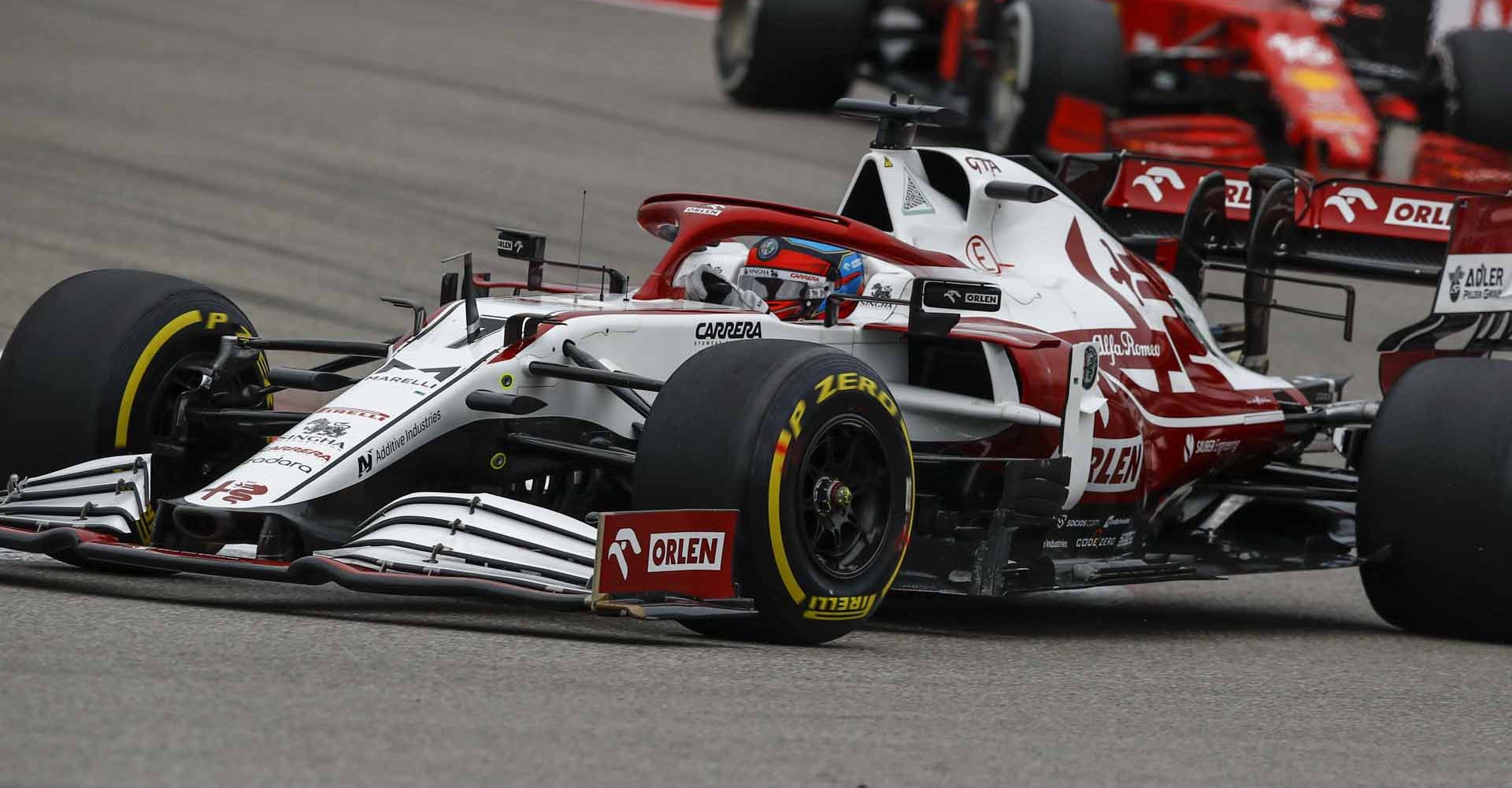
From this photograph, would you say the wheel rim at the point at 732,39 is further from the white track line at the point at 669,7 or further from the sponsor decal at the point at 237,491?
the sponsor decal at the point at 237,491

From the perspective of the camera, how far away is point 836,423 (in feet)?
21.6

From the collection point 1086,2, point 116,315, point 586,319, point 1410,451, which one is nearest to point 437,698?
point 586,319

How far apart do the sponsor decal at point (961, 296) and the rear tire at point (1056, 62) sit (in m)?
9.93

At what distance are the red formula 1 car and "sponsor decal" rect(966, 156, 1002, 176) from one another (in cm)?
701

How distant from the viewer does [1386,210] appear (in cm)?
980

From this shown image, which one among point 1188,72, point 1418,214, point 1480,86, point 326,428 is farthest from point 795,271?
point 1188,72

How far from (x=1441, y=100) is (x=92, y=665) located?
47.9ft

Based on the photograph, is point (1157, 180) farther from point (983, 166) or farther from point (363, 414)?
point (363, 414)

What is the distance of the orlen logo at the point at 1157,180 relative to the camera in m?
10.1

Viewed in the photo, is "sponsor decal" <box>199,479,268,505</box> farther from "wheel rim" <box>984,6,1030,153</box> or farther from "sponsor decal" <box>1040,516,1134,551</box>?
"wheel rim" <box>984,6,1030,153</box>

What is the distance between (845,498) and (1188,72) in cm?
1314

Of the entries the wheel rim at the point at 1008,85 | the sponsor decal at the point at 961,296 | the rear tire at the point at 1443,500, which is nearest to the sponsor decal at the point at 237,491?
the sponsor decal at the point at 961,296

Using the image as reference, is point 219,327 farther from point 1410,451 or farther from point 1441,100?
point 1441,100

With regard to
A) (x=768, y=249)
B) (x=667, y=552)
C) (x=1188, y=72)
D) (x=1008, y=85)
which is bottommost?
(x=667, y=552)
